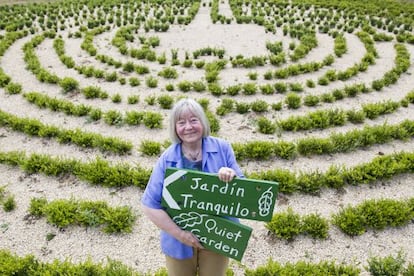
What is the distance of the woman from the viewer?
372 cm

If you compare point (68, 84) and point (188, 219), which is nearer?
point (188, 219)

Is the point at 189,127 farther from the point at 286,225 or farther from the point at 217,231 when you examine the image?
the point at 286,225

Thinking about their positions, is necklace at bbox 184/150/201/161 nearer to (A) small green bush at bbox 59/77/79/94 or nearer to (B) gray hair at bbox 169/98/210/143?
(B) gray hair at bbox 169/98/210/143

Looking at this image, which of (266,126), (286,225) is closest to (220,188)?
(286,225)

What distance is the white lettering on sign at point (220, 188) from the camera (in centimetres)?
339

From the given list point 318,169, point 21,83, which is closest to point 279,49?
point 318,169

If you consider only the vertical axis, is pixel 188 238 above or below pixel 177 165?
below

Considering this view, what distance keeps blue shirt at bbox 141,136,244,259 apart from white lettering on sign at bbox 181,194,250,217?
377mm

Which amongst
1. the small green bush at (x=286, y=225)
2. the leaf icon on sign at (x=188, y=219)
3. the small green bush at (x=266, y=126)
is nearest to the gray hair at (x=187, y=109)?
the leaf icon on sign at (x=188, y=219)

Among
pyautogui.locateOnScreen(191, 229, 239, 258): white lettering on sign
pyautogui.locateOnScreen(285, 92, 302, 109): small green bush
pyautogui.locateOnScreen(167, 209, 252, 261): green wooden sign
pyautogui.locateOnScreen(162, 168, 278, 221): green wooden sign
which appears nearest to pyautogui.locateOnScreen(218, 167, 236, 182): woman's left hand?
pyautogui.locateOnScreen(162, 168, 278, 221): green wooden sign

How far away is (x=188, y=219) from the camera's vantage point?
364cm

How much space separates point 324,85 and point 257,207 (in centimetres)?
972

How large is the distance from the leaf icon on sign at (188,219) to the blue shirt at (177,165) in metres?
0.25

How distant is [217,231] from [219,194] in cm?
41
